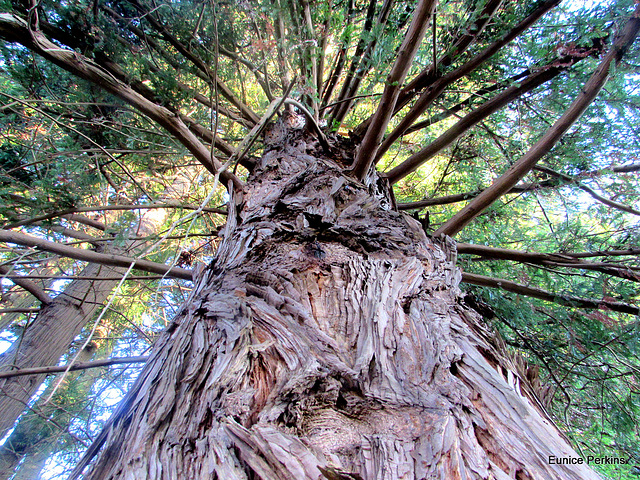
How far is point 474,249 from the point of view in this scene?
1.98 metres

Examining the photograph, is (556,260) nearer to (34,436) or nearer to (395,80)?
(395,80)

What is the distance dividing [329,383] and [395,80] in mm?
1295

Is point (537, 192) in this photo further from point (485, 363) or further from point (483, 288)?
point (485, 363)

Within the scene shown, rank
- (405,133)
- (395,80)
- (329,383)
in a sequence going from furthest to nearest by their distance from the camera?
(405,133) < (395,80) < (329,383)

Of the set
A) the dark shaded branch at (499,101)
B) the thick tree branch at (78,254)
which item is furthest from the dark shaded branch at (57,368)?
the dark shaded branch at (499,101)

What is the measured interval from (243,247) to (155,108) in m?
0.96

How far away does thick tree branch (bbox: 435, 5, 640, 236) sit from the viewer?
1.36m

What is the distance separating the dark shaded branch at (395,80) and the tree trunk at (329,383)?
63 centimetres

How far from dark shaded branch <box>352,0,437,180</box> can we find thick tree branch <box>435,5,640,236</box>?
0.58 m

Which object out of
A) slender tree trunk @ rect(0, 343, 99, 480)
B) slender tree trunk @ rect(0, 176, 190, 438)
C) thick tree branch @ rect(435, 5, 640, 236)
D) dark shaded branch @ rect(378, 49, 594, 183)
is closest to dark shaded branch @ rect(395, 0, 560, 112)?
dark shaded branch @ rect(378, 49, 594, 183)

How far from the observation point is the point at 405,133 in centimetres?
254

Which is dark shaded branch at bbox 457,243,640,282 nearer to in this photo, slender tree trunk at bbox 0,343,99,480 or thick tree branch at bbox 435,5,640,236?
thick tree branch at bbox 435,5,640,236

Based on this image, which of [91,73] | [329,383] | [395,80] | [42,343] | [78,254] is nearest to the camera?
[329,383]

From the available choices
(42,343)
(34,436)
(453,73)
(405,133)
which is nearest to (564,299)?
(453,73)
